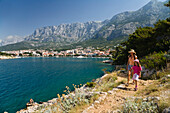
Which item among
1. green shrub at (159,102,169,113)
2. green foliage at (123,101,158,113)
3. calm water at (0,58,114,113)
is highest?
green shrub at (159,102,169,113)

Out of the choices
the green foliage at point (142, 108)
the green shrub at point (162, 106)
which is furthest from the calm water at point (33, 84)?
the green shrub at point (162, 106)

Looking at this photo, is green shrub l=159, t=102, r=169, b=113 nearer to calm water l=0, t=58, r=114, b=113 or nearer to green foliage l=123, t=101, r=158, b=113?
green foliage l=123, t=101, r=158, b=113

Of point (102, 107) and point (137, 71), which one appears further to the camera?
point (137, 71)

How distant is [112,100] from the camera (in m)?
4.55

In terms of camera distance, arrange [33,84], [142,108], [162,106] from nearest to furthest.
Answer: [162,106]
[142,108]
[33,84]

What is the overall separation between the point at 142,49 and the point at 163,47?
4886 mm

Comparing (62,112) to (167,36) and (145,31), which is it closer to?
(167,36)

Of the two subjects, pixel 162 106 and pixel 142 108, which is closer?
pixel 162 106

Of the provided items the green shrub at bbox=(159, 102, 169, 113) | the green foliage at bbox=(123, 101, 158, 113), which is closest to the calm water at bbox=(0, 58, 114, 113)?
the green foliage at bbox=(123, 101, 158, 113)

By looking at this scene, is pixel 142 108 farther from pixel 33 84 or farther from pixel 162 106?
pixel 33 84

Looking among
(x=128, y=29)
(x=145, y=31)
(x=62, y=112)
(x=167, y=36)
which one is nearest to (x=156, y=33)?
(x=167, y=36)

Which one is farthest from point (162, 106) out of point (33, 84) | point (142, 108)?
point (33, 84)

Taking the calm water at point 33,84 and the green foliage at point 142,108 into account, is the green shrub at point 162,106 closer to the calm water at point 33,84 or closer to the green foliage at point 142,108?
the green foliage at point 142,108

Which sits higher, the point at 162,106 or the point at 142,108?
the point at 162,106
